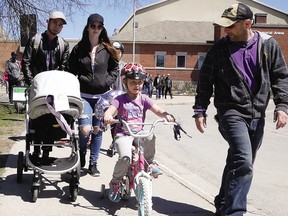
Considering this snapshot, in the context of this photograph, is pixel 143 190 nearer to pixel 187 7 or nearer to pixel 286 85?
pixel 286 85

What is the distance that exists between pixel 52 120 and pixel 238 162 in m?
2.51

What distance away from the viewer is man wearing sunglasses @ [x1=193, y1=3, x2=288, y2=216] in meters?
4.63

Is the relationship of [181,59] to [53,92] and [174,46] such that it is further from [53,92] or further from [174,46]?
[53,92]

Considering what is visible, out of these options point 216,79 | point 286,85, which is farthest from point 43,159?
point 286,85

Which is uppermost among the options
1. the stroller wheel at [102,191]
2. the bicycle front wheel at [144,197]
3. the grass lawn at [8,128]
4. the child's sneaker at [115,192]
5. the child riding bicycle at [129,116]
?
the child riding bicycle at [129,116]

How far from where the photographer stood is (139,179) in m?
4.73

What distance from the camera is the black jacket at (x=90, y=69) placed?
21.7 feet

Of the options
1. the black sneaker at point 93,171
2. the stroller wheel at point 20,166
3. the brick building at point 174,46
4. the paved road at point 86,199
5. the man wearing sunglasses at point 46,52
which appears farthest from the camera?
the brick building at point 174,46

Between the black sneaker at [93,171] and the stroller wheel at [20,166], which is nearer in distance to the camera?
the stroller wheel at [20,166]

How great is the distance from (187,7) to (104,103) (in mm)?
62595

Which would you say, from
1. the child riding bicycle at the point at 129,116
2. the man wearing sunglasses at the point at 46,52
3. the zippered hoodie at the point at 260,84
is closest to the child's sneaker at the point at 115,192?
the child riding bicycle at the point at 129,116

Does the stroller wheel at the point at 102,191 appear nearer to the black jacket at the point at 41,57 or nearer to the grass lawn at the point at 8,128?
the grass lawn at the point at 8,128

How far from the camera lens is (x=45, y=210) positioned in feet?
Result: 16.9

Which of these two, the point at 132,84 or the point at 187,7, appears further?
the point at 187,7
